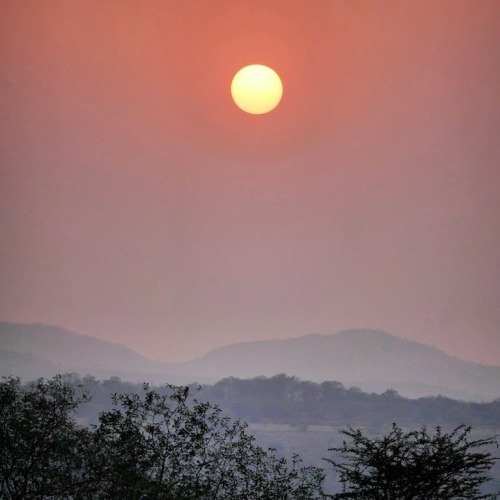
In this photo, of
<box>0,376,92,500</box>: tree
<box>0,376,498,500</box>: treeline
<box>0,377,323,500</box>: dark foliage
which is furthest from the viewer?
<box>0,376,92,500</box>: tree

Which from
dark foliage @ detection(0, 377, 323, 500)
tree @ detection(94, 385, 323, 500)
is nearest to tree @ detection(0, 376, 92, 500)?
dark foliage @ detection(0, 377, 323, 500)

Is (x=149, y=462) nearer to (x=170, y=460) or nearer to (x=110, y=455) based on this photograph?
(x=170, y=460)

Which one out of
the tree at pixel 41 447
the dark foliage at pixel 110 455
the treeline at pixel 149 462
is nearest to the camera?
the treeline at pixel 149 462

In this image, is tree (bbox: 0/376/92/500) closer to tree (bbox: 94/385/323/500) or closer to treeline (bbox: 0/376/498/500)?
treeline (bbox: 0/376/498/500)

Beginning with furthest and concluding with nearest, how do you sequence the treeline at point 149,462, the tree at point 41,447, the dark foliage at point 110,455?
1. the tree at point 41,447
2. the dark foliage at point 110,455
3. the treeline at point 149,462

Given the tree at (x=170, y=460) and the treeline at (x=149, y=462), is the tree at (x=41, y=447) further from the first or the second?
the tree at (x=170, y=460)

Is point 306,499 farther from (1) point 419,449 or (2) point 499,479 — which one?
(2) point 499,479

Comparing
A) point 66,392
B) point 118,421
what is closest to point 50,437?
point 66,392

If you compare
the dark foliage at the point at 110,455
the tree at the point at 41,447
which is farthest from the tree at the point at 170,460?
the tree at the point at 41,447

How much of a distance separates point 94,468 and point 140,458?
1957mm

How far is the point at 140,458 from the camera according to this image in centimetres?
2353

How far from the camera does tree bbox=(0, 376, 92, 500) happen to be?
2305 centimetres

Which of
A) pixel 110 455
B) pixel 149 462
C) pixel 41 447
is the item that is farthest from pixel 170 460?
pixel 41 447

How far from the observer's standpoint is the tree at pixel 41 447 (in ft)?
75.6
